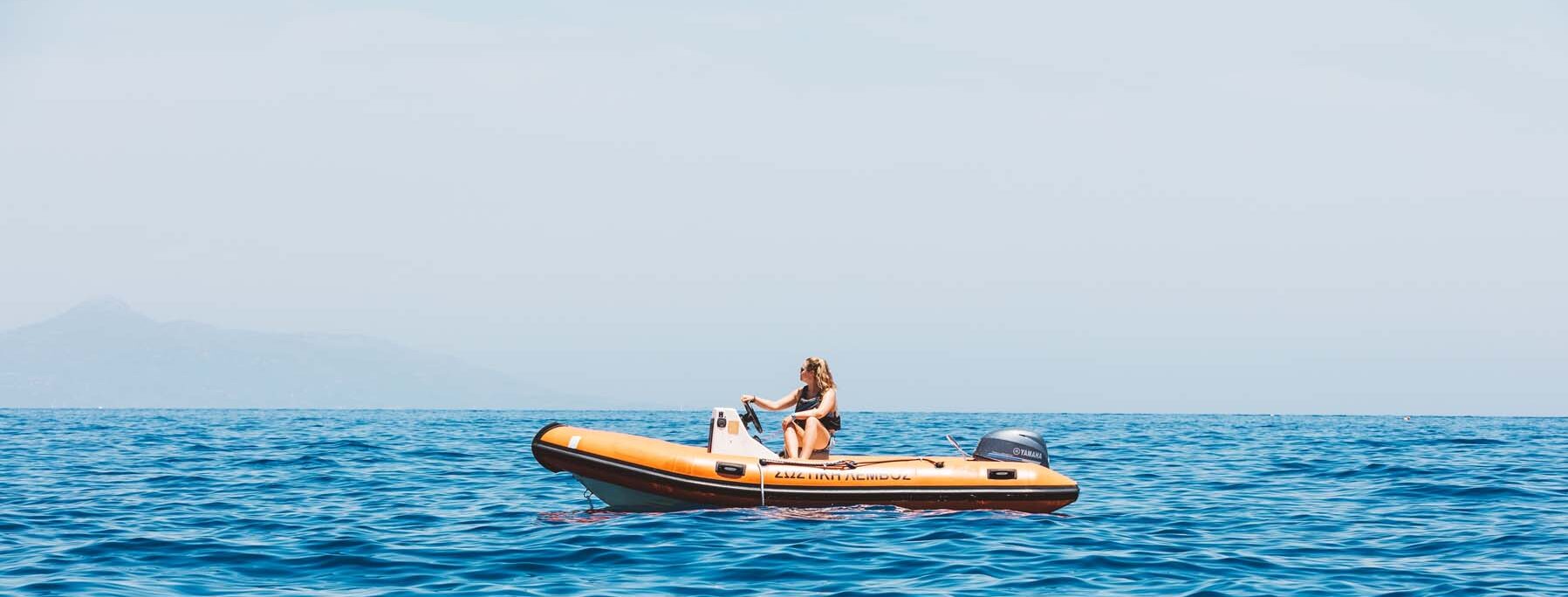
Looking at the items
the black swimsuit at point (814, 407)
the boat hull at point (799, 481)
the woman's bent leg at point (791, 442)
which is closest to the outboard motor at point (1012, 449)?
the boat hull at point (799, 481)

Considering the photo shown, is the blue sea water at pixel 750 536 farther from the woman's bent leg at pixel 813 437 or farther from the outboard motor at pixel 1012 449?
the woman's bent leg at pixel 813 437

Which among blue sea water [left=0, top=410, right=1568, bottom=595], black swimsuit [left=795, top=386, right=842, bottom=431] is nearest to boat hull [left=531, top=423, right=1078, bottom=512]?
blue sea water [left=0, top=410, right=1568, bottom=595]

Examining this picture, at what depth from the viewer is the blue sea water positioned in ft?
29.9

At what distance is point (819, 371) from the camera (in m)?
13.4

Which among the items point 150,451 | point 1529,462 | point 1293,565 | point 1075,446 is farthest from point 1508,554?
point 150,451

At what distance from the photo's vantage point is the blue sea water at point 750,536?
9.12 m

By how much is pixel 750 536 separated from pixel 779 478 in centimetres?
177

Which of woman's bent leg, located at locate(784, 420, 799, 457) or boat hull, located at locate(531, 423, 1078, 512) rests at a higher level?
woman's bent leg, located at locate(784, 420, 799, 457)

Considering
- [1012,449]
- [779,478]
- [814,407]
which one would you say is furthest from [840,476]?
[1012,449]

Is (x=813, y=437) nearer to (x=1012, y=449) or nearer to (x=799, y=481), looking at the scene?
(x=799, y=481)

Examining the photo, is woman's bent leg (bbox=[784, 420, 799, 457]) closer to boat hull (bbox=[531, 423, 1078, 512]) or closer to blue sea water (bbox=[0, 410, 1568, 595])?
boat hull (bbox=[531, 423, 1078, 512])

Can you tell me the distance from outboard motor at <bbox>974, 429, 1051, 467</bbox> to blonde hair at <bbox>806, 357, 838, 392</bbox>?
65.9 inches

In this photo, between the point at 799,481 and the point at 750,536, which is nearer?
the point at 750,536

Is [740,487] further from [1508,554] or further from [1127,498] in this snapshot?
[1508,554]
